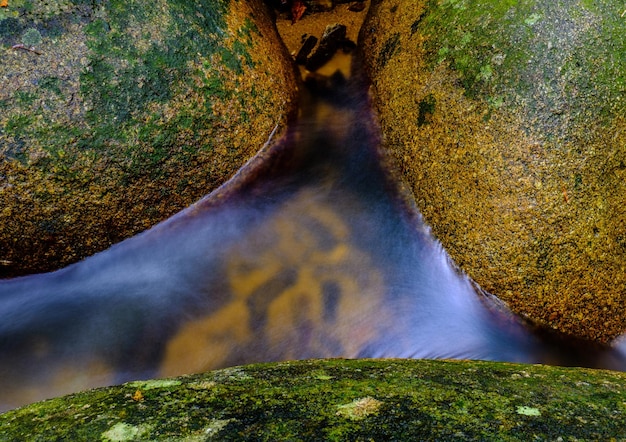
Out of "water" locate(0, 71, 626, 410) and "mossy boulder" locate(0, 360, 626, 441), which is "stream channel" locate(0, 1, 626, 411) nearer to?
"water" locate(0, 71, 626, 410)

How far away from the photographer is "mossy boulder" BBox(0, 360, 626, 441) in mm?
1615

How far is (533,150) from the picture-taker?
116 inches

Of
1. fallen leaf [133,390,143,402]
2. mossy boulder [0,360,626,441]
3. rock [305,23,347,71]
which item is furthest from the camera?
rock [305,23,347,71]

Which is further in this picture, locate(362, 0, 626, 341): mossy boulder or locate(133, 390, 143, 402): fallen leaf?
locate(362, 0, 626, 341): mossy boulder

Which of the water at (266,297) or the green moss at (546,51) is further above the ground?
the green moss at (546,51)

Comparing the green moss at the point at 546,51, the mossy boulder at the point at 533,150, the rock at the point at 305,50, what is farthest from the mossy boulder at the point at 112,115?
the green moss at the point at 546,51

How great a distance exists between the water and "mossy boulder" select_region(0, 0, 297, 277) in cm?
19

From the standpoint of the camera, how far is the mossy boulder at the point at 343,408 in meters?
1.62

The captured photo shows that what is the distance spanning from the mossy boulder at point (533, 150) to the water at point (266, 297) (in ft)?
0.83

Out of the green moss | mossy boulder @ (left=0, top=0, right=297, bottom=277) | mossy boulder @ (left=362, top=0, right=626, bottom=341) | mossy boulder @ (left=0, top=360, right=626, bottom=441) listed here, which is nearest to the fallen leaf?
mossy boulder @ (left=0, top=360, right=626, bottom=441)

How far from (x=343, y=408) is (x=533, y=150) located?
1.92 m

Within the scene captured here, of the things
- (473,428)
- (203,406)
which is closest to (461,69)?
(473,428)

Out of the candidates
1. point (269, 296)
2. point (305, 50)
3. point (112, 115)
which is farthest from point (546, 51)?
point (112, 115)

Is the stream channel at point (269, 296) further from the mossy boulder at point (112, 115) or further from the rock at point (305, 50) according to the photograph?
the rock at point (305, 50)
